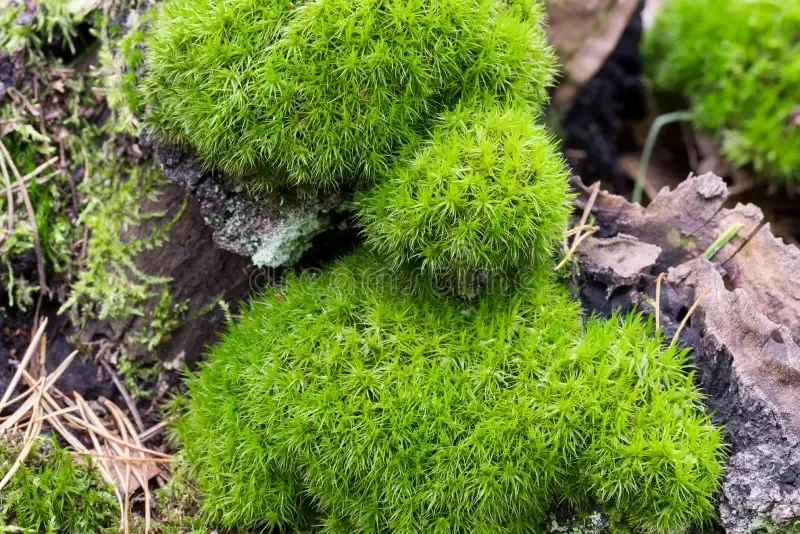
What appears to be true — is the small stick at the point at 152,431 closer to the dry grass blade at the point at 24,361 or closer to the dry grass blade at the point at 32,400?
the dry grass blade at the point at 32,400

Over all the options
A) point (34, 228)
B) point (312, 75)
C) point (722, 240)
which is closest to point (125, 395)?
point (34, 228)

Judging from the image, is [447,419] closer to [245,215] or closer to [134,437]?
[245,215]

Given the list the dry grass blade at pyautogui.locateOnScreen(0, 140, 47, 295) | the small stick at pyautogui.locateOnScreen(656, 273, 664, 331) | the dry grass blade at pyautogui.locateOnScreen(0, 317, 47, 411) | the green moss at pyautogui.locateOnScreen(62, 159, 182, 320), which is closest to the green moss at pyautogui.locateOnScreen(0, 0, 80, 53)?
the dry grass blade at pyautogui.locateOnScreen(0, 140, 47, 295)

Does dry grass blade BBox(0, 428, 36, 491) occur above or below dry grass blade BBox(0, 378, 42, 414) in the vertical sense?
above

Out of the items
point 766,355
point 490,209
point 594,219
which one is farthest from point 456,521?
point 594,219

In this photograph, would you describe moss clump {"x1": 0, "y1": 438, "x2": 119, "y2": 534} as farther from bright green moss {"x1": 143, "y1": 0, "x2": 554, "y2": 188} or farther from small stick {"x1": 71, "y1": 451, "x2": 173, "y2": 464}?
bright green moss {"x1": 143, "y1": 0, "x2": 554, "y2": 188}

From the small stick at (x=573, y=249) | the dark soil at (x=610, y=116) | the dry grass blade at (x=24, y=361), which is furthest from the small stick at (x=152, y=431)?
the dark soil at (x=610, y=116)
